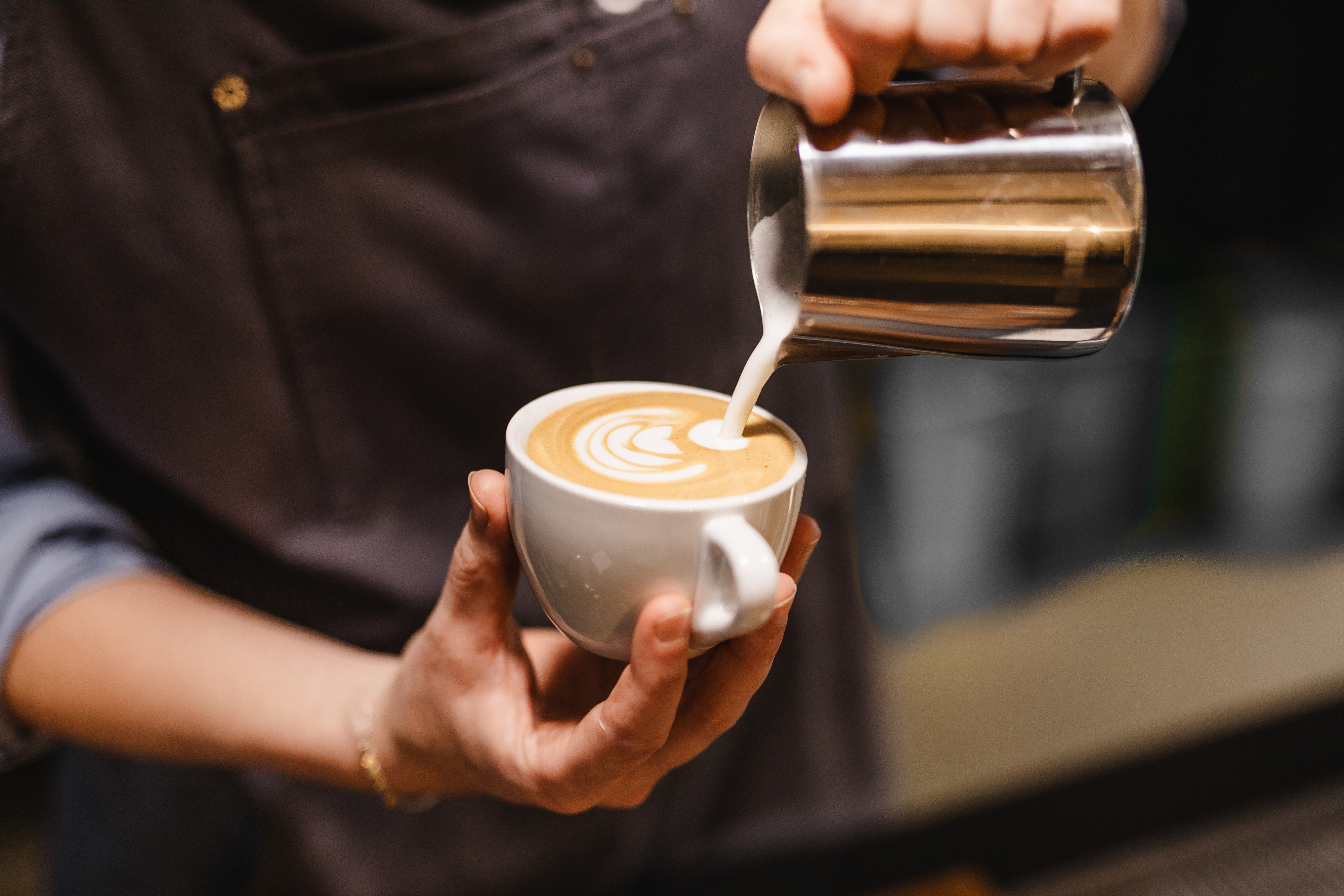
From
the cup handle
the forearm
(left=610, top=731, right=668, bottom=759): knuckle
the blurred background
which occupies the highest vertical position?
the cup handle

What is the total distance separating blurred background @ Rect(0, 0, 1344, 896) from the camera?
7.34 feet

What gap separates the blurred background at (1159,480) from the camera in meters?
2.24

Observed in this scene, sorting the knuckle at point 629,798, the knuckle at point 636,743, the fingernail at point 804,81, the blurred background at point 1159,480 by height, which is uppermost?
the fingernail at point 804,81

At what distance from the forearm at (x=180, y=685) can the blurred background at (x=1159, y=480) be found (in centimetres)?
141

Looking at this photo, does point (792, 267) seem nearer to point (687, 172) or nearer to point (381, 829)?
point (687, 172)

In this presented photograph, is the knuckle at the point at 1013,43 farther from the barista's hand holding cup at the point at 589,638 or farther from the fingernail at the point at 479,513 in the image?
the fingernail at the point at 479,513

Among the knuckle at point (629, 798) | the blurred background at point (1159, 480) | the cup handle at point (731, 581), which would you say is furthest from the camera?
the blurred background at point (1159, 480)

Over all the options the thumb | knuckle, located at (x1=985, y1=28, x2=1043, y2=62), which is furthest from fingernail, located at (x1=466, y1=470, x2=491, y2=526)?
knuckle, located at (x1=985, y1=28, x2=1043, y2=62)

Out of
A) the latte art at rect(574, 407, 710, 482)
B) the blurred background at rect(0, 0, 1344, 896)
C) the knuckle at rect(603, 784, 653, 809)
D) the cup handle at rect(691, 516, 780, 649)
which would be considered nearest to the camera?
the cup handle at rect(691, 516, 780, 649)

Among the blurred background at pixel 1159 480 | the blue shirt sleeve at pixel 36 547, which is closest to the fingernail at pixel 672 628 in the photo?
the blue shirt sleeve at pixel 36 547

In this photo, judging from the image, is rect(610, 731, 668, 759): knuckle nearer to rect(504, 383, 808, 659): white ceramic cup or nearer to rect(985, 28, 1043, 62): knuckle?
rect(504, 383, 808, 659): white ceramic cup

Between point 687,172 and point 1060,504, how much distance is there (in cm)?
193

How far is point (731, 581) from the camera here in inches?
18.8

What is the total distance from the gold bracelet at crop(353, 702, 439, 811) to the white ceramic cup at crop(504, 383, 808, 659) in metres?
0.26
